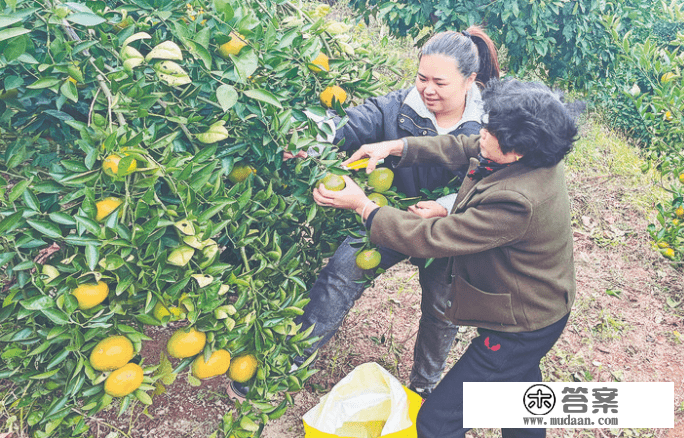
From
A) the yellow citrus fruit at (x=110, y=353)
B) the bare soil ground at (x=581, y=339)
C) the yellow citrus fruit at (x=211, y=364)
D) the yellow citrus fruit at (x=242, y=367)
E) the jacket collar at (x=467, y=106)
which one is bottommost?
the bare soil ground at (x=581, y=339)

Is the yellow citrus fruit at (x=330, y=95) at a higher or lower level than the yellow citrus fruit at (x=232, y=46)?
lower

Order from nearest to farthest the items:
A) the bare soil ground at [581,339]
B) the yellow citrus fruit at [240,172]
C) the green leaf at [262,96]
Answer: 1. the green leaf at [262,96]
2. the yellow citrus fruit at [240,172]
3. the bare soil ground at [581,339]

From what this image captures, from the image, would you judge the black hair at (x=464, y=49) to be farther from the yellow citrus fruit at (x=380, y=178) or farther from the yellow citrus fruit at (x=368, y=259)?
the yellow citrus fruit at (x=368, y=259)

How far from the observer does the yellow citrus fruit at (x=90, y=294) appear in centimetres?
110

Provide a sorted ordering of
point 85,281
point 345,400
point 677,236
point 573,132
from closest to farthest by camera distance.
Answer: point 85,281, point 573,132, point 345,400, point 677,236

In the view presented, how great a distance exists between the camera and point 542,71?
4.88 meters

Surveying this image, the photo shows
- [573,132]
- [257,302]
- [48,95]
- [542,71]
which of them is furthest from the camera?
[542,71]

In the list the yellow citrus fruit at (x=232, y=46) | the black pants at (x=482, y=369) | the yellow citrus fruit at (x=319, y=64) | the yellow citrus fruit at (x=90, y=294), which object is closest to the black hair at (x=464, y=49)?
the yellow citrus fruit at (x=319, y=64)

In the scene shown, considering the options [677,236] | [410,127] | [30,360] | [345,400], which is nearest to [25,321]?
[30,360]

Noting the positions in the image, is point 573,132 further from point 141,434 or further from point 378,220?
point 141,434

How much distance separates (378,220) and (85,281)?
850 mm

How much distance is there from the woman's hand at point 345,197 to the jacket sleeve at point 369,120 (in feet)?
0.96

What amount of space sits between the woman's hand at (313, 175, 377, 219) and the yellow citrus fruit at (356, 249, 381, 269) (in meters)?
0.21

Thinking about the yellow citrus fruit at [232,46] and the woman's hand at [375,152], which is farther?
the woman's hand at [375,152]
